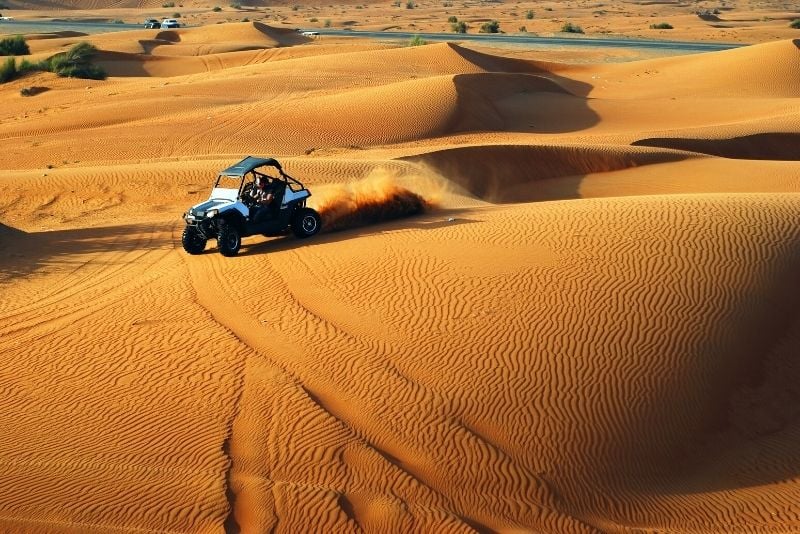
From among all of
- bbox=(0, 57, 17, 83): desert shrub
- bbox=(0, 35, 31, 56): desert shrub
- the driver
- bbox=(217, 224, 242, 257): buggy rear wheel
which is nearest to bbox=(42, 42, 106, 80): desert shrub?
bbox=(0, 57, 17, 83): desert shrub

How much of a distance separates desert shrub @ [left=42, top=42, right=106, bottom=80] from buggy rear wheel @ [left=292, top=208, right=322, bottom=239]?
29.6m

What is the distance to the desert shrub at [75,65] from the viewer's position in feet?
139

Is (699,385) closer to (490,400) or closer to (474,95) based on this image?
(490,400)

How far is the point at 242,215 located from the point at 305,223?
4.32 ft

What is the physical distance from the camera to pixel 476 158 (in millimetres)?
25469

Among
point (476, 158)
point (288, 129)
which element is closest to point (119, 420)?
point (476, 158)

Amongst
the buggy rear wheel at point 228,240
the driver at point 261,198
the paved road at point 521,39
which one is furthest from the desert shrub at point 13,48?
the buggy rear wheel at point 228,240

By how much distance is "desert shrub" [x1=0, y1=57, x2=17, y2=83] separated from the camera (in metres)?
40.9

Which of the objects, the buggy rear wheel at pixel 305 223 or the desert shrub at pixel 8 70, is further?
the desert shrub at pixel 8 70

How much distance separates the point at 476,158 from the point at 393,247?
1162cm

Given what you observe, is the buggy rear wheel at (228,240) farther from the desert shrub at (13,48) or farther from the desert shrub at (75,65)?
the desert shrub at (13,48)

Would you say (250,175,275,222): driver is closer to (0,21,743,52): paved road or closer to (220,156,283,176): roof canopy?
(220,156,283,176): roof canopy

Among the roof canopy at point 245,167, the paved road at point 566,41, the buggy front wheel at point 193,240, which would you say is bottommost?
the paved road at point 566,41

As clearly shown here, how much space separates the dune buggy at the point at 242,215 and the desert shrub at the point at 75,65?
29.6 m
